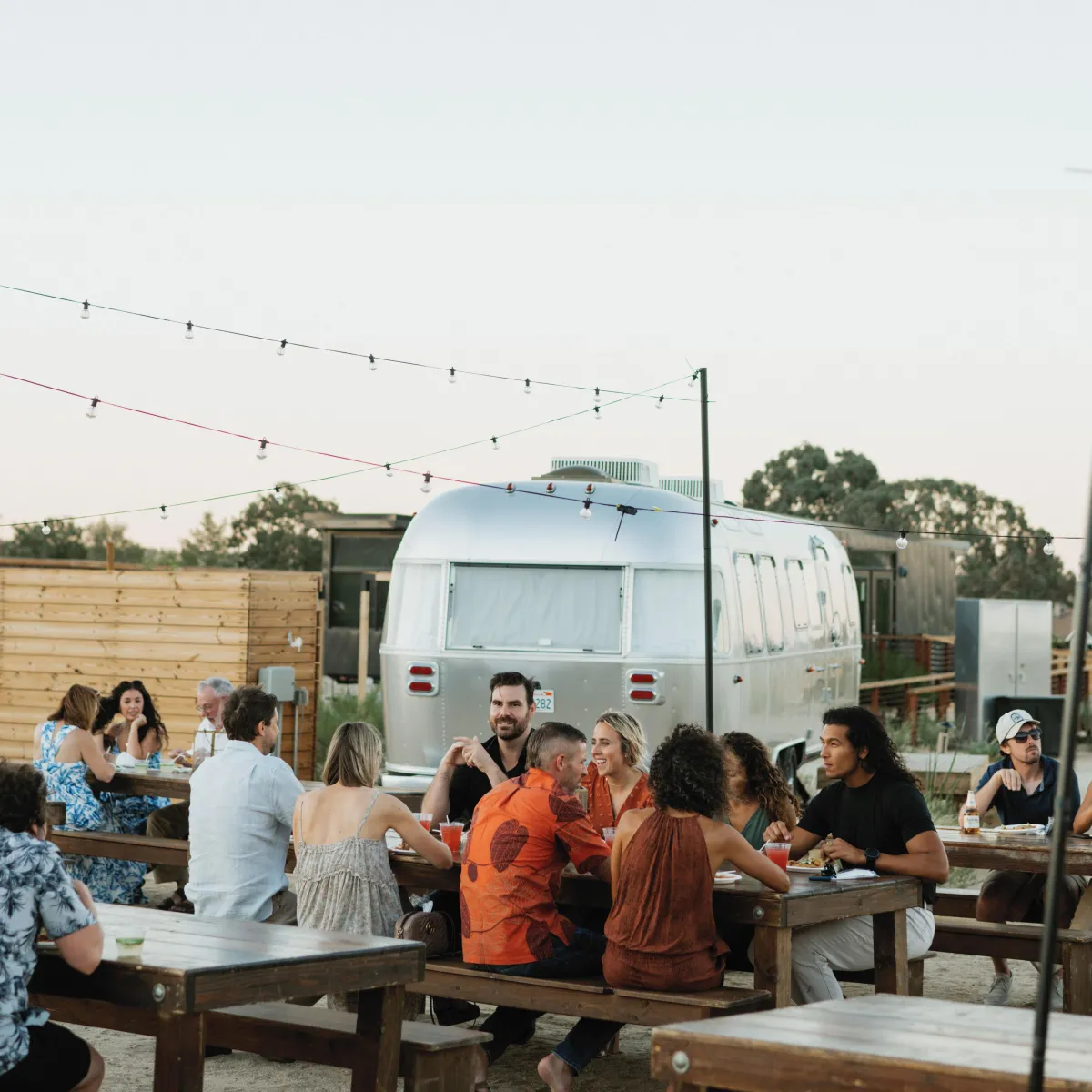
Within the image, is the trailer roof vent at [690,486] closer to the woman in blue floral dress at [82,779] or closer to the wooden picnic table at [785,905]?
the woman in blue floral dress at [82,779]

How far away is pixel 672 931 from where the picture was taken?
537 cm

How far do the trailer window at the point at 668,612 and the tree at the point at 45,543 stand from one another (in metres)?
45.8

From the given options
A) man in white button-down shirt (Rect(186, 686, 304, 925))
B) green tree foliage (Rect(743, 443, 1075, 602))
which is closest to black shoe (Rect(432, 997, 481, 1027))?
man in white button-down shirt (Rect(186, 686, 304, 925))

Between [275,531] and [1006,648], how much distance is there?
46770 millimetres

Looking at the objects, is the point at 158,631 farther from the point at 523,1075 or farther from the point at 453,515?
the point at 523,1075

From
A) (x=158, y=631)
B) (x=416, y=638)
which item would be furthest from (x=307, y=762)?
(x=416, y=638)

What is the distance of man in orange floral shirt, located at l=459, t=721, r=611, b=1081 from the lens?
573 cm

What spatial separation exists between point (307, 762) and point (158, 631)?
1902mm

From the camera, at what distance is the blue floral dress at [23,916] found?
13.6ft

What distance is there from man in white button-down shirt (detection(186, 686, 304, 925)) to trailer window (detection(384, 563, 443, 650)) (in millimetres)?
5197

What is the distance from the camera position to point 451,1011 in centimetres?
693

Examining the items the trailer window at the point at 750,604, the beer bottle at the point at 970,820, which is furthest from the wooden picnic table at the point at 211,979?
the trailer window at the point at 750,604

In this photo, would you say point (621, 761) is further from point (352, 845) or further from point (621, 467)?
point (621, 467)

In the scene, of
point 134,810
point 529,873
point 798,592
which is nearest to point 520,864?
point 529,873
